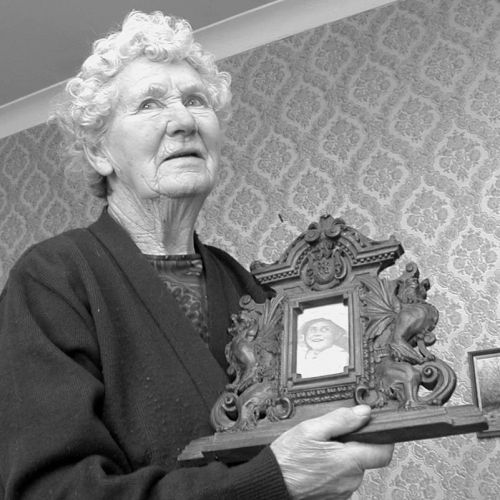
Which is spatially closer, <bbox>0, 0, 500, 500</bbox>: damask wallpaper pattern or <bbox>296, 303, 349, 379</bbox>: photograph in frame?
<bbox>296, 303, 349, 379</bbox>: photograph in frame

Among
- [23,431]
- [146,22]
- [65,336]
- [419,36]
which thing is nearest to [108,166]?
[146,22]

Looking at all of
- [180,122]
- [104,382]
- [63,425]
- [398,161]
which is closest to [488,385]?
[398,161]

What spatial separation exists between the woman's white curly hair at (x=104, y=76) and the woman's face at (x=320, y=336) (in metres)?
0.58

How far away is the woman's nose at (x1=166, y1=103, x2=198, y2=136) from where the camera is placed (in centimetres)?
140

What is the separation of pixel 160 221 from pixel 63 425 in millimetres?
447

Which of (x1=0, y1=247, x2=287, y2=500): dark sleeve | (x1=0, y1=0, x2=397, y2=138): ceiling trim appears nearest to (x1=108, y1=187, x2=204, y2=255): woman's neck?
(x1=0, y1=247, x2=287, y2=500): dark sleeve

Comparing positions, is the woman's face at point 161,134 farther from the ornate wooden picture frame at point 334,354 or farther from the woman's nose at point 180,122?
the ornate wooden picture frame at point 334,354

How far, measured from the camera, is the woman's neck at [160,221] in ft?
4.65

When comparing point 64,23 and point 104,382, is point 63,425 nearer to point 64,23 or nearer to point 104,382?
point 104,382

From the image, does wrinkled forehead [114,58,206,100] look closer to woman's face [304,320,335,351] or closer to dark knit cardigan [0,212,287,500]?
dark knit cardigan [0,212,287,500]

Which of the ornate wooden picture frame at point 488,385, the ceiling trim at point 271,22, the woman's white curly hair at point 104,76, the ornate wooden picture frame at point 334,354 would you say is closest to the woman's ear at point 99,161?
the woman's white curly hair at point 104,76

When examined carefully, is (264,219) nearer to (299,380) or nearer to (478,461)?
(478,461)

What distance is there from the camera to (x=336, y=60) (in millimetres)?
3098

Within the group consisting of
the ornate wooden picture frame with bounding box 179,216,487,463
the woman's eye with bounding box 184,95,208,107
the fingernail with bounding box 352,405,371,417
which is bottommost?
the fingernail with bounding box 352,405,371,417
